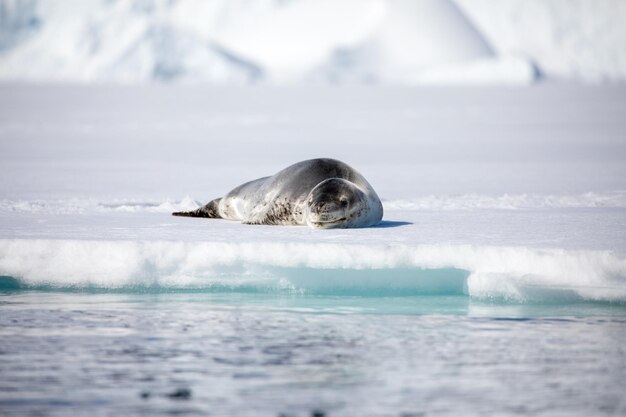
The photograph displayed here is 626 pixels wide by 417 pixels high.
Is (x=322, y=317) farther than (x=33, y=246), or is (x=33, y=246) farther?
(x=33, y=246)

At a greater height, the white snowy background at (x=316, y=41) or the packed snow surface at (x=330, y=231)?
the white snowy background at (x=316, y=41)

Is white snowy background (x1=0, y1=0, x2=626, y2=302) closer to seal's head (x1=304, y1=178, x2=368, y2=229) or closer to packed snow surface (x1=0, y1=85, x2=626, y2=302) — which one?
packed snow surface (x1=0, y1=85, x2=626, y2=302)

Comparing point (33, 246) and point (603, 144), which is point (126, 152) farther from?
point (33, 246)

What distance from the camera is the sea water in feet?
12.7

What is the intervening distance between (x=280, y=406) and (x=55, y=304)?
232 cm

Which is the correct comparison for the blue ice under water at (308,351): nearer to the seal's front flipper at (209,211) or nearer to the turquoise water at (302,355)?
the turquoise water at (302,355)

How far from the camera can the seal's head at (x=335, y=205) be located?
7.06 meters

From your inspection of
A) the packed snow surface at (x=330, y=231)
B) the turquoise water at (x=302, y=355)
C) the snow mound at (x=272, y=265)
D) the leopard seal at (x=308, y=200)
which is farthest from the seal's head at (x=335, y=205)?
the turquoise water at (x=302, y=355)

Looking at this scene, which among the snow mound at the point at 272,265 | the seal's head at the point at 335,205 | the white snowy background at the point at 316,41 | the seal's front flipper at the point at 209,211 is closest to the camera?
the snow mound at the point at 272,265

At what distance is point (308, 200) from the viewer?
7.23 metres

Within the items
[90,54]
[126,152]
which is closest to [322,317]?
[126,152]

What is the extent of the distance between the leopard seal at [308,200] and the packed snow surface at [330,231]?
0.59 feet

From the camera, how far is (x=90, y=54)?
44000 millimetres

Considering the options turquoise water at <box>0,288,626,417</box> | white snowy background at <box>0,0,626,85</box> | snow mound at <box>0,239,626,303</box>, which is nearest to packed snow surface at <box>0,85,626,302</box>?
snow mound at <box>0,239,626,303</box>
